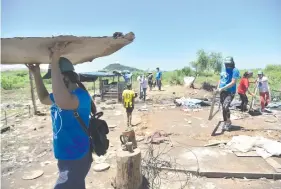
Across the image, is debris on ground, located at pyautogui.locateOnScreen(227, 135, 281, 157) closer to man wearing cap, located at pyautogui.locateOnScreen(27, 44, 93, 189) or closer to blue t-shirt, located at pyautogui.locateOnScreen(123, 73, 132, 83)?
man wearing cap, located at pyautogui.locateOnScreen(27, 44, 93, 189)

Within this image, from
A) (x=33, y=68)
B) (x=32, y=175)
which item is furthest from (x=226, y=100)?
(x=33, y=68)

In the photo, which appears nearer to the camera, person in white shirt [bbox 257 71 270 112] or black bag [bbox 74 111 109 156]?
black bag [bbox 74 111 109 156]

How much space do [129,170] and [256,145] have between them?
119 inches

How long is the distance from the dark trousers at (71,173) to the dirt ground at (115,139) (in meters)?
2.07

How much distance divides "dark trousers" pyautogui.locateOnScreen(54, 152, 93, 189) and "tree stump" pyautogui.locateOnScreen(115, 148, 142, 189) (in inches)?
57.1

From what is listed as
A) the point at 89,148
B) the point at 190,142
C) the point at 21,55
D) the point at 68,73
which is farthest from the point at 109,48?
the point at 190,142

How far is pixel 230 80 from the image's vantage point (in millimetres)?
6375

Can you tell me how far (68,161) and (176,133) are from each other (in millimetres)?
4984

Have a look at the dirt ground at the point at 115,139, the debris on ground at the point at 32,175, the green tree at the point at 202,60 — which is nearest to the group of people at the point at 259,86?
the dirt ground at the point at 115,139

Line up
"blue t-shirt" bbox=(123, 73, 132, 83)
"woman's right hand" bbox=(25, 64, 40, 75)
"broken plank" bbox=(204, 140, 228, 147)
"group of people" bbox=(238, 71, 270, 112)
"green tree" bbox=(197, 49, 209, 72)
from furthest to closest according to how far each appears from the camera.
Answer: "green tree" bbox=(197, 49, 209, 72) < "blue t-shirt" bbox=(123, 73, 132, 83) < "group of people" bbox=(238, 71, 270, 112) < "broken plank" bbox=(204, 140, 228, 147) < "woman's right hand" bbox=(25, 64, 40, 75)

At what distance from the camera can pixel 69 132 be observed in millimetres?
2180

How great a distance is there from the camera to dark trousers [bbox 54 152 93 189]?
214 cm

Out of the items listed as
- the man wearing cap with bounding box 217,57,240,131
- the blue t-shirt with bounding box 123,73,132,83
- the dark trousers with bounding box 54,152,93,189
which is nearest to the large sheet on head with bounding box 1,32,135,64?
the dark trousers with bounding box 54,152,93,189

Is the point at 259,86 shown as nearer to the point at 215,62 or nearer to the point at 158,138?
the point at 158,138
